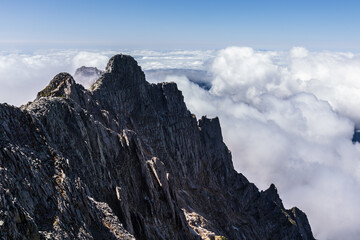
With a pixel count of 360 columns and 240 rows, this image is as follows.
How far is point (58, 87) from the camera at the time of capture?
7381 cm

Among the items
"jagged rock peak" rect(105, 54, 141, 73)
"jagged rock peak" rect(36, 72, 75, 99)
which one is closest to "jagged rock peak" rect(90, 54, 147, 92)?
"jagged rock peak" rect(105, 54, 141, 73)

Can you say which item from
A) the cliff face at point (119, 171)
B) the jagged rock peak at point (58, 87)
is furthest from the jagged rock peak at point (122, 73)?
the jagged rock peak at point (58, 87)

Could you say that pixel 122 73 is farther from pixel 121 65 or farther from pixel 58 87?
pixel 58 87

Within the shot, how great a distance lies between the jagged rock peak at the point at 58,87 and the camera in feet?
228

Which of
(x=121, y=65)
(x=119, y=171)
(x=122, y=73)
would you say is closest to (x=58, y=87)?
(x=119, y=171)

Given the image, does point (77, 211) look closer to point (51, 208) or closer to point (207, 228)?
point (51, 208)

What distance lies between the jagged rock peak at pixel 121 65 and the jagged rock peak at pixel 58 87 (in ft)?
134

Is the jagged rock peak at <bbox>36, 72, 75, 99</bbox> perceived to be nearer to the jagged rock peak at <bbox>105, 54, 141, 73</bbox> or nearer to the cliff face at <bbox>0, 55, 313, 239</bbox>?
the cliff face at <bbox>0, 55, 313, 239</bbox>

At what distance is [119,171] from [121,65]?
249 ft

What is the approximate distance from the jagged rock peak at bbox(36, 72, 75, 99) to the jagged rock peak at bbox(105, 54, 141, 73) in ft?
134

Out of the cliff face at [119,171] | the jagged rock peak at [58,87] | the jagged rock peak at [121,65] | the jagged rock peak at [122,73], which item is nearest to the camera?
the cliff face at [119,171]

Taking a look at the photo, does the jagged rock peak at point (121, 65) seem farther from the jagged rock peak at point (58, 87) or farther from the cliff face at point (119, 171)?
the jagged rock peak at point (58, 87)

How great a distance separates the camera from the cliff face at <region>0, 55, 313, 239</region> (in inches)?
1115

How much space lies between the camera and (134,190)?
62938 mm
